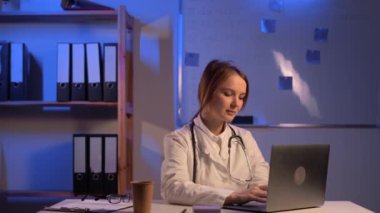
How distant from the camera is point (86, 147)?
2.94m

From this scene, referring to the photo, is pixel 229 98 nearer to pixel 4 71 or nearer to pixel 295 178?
pixel 295 178

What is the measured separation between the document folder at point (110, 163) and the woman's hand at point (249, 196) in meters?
1.36

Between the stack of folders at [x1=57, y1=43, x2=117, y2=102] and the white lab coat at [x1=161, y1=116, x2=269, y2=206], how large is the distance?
105 centimetres

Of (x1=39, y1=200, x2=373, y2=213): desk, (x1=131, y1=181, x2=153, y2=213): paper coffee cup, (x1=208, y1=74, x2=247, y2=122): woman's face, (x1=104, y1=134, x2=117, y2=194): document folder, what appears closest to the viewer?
(x1=131, y1=181, x2=153, y2=213): paper coffee cup

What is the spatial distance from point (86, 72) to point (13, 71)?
0.43 m

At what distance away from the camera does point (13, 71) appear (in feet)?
9.75

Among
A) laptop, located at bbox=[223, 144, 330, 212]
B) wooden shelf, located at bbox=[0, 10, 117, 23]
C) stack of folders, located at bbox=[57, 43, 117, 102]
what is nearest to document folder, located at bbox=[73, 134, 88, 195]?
stack of folders, located at bbox=[57, 43, 117, 102]

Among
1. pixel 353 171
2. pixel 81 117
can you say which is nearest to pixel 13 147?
pixel 81 117

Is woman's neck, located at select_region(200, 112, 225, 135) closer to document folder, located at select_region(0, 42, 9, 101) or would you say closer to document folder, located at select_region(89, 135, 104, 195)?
document folder, located at select_region(89, 135, 104, 195)

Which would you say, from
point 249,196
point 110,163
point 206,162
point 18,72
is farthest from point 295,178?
point 18,72

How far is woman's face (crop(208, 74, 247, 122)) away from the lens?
1.97 m

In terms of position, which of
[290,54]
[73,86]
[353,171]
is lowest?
[353,171]

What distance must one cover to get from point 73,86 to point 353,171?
181 cm

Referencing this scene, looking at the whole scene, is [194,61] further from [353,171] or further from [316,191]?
[316,191]
